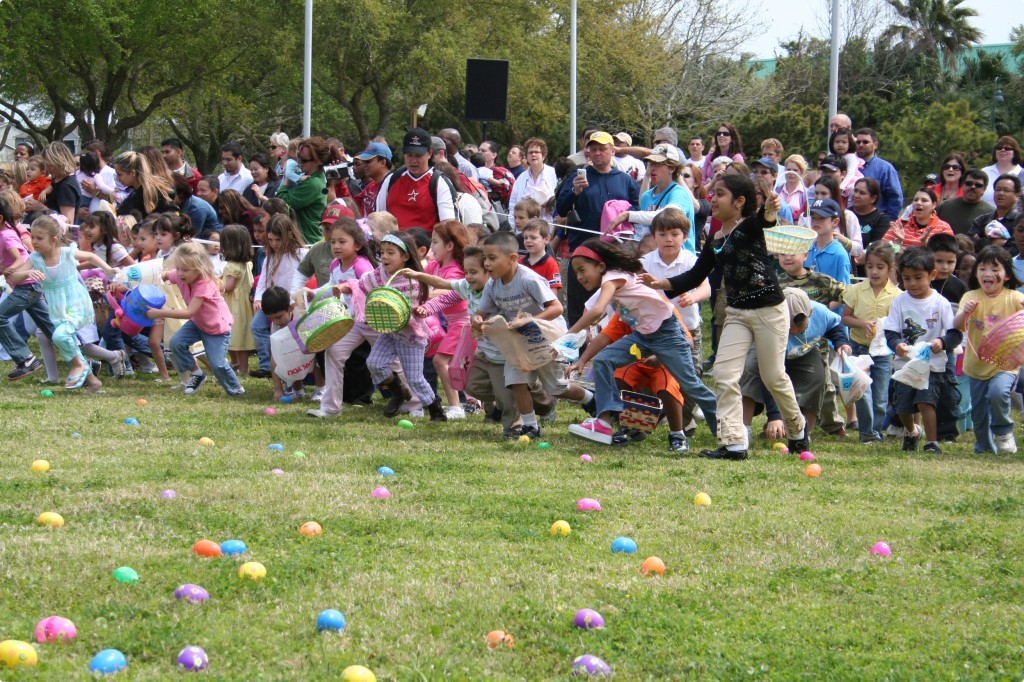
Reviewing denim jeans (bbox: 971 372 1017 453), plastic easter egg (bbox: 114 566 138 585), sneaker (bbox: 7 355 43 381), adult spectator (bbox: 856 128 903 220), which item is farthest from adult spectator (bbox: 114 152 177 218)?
plastic easter egg (bbox: 114 566 138 585)

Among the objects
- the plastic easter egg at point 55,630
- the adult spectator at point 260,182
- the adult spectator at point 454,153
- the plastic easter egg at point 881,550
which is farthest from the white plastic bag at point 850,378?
the adult spectator at point 260,182

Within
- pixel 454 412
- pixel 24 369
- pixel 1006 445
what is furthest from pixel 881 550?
pixel 24 369

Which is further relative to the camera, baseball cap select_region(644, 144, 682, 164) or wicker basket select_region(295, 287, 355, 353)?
baseball cap select_region(644, 144, 682, 164)

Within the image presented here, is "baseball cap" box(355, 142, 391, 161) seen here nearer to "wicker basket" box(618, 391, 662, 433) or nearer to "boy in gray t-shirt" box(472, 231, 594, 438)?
"boy in gray t-shirt" box(472, 231, 594, 438)

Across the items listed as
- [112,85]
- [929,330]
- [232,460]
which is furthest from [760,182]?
[112,85]

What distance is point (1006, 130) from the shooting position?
36.4 meters

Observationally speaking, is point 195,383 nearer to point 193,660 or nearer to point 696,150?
point 696,150

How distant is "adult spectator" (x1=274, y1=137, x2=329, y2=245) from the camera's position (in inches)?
469

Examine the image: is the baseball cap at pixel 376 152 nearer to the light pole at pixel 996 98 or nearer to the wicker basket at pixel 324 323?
the wicker basket at pixel 324 323

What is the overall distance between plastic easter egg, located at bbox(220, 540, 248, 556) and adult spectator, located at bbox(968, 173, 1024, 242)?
8.59 m

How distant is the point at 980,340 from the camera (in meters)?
8.77

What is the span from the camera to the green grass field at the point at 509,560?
4.18 meters

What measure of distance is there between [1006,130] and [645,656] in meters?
36.2

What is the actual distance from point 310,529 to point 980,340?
18.0 ft
